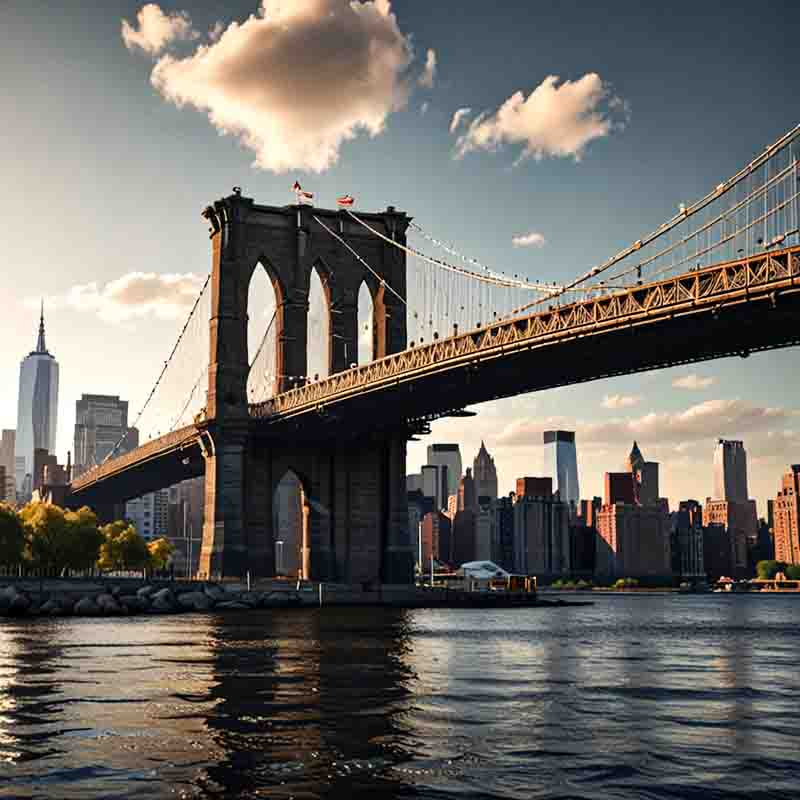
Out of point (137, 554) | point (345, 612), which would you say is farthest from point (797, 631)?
point (137, 554)

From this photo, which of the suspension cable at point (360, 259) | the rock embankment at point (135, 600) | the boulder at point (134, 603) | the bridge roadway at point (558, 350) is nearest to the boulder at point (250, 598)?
the rock embankment at point (135, 600)

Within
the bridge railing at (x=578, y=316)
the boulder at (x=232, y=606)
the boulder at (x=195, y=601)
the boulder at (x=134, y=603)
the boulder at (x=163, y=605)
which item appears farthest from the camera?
the boulder at (x=195, y=601)

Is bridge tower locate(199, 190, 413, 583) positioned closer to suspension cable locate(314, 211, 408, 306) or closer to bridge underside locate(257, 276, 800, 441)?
suspension cable locate(314, 211, 408, 306)

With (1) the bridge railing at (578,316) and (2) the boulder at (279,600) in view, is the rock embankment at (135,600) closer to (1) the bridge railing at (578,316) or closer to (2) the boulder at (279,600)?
(2) the boulder at (279,600)

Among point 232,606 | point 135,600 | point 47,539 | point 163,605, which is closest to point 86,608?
point 135,600

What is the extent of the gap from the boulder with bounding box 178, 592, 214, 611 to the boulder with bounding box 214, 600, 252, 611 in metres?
0.62

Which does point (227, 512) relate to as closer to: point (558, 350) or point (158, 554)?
point (558, 350)

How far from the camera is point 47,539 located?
99375mm

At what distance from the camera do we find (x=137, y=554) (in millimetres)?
117812

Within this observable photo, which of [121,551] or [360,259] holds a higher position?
[360,259]

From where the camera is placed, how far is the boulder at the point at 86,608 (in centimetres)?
7056

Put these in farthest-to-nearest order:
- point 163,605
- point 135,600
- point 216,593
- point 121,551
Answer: point 121,551 → point 216,593 → point 135,600 → point 163,605

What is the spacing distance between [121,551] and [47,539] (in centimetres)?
1636

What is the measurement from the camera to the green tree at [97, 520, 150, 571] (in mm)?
114375
